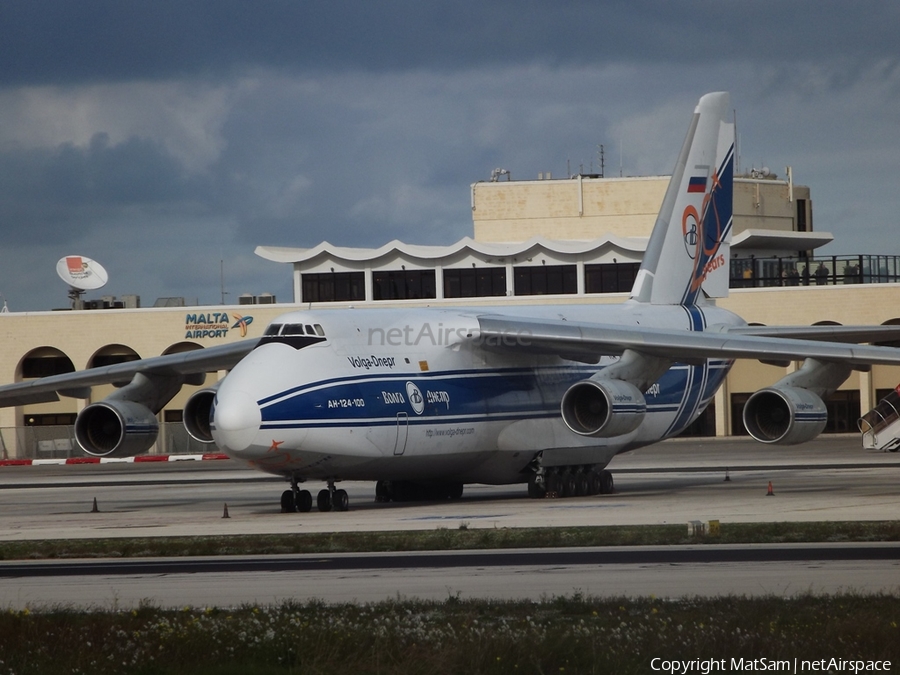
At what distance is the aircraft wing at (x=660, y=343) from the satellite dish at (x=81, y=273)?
38567 millimetres

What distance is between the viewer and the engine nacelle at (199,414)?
3031 centimetres

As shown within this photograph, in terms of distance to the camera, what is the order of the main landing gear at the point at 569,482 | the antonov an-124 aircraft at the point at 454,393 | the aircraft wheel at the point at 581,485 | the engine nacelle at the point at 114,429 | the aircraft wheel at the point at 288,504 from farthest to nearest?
1. the aircraft wheel at the point at 581,485
2. the main landing gear at the point at 569,482
3. the engine nacelle at the point at 114,429
4. the aircraft wheel at the point at 288,504
5. the antonov an-124 aircraft at the point at 454,393

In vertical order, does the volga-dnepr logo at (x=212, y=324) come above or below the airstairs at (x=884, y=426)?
above

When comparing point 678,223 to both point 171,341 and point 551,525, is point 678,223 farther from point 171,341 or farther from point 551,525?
point 171,341

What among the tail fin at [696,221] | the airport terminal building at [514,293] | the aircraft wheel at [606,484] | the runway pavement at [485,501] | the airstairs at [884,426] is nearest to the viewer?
the runway pavement at [485,501]

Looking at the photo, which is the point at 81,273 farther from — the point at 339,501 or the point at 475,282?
the point at 339,501

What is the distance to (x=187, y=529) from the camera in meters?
24.2

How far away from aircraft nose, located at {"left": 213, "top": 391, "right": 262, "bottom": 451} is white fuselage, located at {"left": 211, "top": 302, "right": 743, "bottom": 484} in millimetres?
23

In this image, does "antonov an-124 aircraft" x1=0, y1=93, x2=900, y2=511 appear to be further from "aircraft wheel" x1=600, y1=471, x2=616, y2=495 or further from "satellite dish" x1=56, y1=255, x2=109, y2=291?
"satellite dish" x1=56, y1=255, x2=109, y2=291

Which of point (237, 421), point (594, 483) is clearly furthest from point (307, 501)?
point (594, 483)

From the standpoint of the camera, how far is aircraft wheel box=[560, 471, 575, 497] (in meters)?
30.9

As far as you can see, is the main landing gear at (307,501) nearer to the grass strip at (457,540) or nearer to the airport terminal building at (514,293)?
the grass strip at (457,540)

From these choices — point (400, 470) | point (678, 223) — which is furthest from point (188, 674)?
point (678, 223)

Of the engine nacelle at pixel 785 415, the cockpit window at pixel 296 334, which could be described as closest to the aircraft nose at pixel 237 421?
the cockpit window at pixel 296 334
